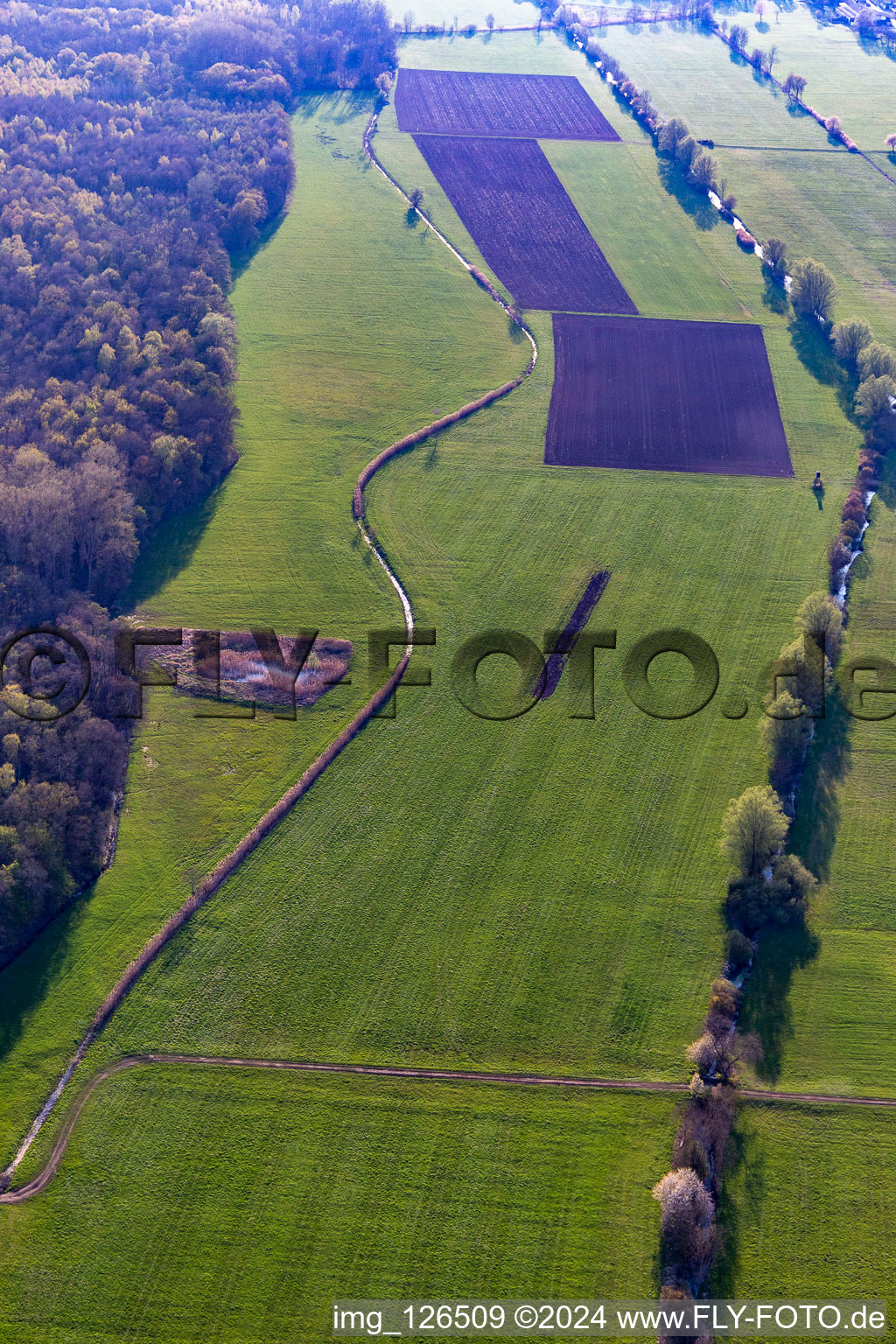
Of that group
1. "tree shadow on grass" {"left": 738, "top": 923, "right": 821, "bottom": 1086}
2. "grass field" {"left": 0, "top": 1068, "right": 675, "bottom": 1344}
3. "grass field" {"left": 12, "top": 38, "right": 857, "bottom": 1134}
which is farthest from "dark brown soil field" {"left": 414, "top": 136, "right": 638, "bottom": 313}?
"grass field" {"left": 0, "top": 1068, "right": 675, "bottom": 1344}

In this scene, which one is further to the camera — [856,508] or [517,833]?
[856,508]

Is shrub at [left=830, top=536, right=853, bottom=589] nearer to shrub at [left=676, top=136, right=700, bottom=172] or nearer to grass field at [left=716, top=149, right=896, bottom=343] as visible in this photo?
grass field at [left=716, top=149, right=896, bottom=343]

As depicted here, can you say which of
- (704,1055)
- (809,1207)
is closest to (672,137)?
(704,1055)

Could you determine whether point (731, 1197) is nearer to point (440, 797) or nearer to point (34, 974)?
point (440, 797)

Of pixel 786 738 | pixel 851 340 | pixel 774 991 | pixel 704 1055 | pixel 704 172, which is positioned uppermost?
pixel 704 172

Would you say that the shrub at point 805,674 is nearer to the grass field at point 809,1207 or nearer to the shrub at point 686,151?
the grass field at point 809,1207
